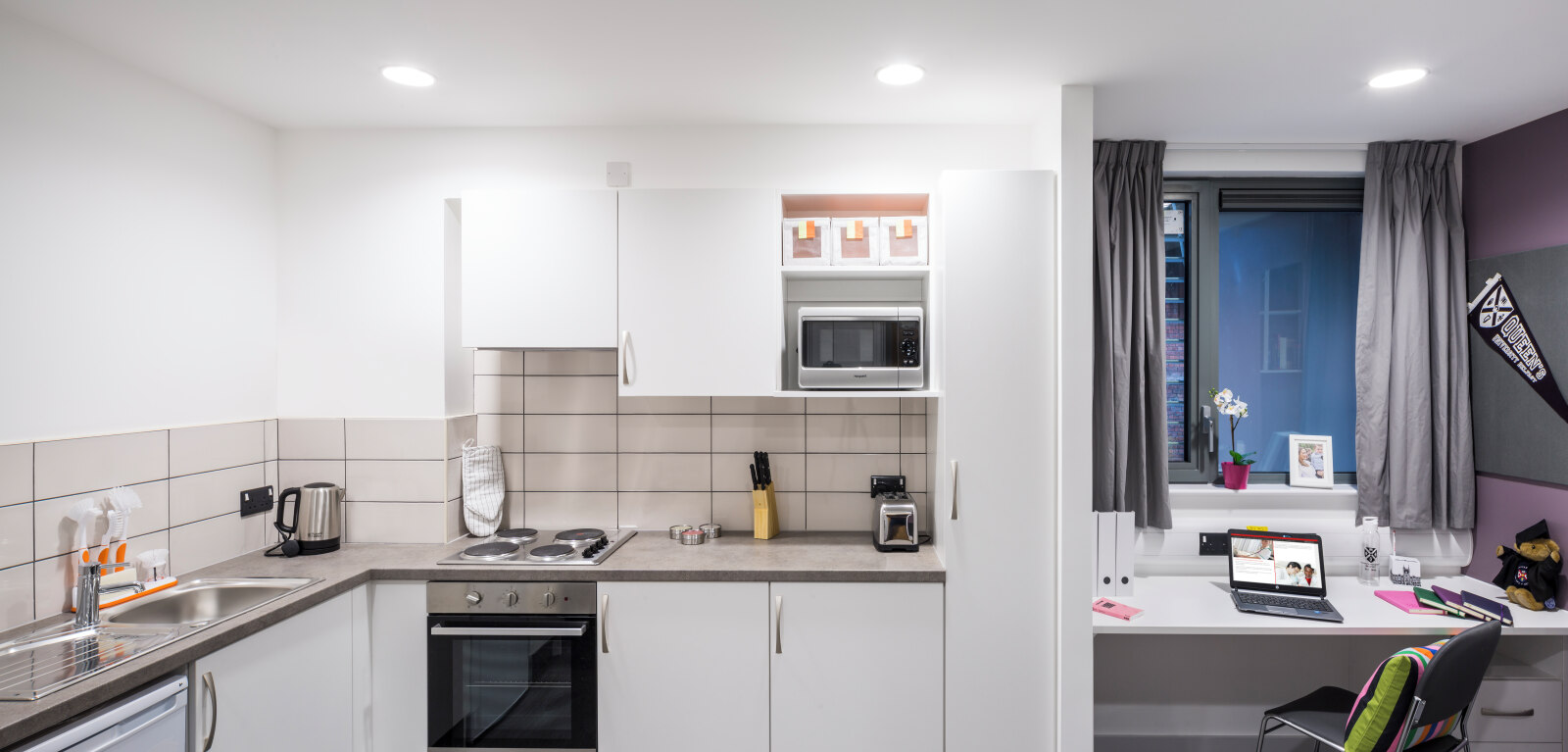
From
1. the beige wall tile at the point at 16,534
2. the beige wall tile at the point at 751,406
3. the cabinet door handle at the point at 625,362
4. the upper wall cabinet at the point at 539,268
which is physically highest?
the upper wall cabinet at the point at 539,268

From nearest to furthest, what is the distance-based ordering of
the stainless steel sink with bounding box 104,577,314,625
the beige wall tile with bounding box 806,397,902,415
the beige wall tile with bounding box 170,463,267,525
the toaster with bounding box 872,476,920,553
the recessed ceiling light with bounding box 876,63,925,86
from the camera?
the stainless steel sink with bounding box 104,577,314,625
the recessed ceiling light with bounding box 876,63,925,86
the beige wall tile with bounding box 170,463,267,525
the toaster with bounding box 872,476,920,553
the beige wall tile with bounding box 806,397,902,415

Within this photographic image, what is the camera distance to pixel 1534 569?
2430 mm

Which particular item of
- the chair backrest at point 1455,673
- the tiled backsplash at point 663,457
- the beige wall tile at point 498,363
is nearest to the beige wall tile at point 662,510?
the tiled backsplash at point 663,457

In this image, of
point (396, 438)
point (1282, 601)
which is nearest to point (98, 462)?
point (396, 438)

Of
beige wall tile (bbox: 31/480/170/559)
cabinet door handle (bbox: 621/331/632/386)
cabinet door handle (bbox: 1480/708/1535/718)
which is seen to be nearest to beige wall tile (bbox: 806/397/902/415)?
cabinet door handle (bbox: 621/331/632/386)

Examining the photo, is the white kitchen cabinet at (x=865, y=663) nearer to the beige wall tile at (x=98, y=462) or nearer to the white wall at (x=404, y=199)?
the white wall at (x=404, y=199)

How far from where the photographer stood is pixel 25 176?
181 cm

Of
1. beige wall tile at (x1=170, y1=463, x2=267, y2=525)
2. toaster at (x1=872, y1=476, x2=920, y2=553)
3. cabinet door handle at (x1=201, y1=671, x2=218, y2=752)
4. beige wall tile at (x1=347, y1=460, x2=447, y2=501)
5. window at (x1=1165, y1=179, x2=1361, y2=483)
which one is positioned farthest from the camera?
window at (x1=1165, y1=179, x2=1361, y2=483)

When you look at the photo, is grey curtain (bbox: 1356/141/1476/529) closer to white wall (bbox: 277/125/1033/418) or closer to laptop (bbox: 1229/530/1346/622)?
laptop (bbox: 1229/530/1346/622)

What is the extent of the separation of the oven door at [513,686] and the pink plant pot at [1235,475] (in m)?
2.51

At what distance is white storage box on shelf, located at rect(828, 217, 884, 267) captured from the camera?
2426 mm

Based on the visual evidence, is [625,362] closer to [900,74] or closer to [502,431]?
[502,431]

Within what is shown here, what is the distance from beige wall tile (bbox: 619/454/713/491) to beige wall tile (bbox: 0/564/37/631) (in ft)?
5.33

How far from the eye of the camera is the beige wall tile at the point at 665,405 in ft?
9.10
